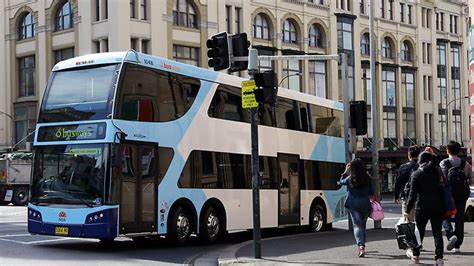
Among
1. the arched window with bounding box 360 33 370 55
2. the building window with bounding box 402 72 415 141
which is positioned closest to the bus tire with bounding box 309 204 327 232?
the arched window with bounding box 360 33 370 55

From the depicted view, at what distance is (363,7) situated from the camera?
65.2m

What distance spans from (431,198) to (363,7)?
5700 cm

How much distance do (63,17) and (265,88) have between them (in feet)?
143

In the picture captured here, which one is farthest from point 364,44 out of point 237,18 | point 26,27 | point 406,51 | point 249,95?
point 249,95

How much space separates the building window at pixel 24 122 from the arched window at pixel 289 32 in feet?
67.0

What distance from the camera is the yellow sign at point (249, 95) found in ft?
42.4

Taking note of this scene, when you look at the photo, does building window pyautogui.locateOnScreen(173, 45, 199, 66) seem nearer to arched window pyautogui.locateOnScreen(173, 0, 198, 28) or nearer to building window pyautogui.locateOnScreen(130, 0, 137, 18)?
arched window pyautogui.locateOnScreen(173, 0, 198, 28)

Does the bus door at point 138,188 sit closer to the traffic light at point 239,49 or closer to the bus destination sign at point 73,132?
the bus destination sign at point 73,132

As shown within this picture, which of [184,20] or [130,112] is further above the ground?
[184,20]

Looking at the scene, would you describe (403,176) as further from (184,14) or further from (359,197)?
(184,14)

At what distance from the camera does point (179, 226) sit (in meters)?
15.6

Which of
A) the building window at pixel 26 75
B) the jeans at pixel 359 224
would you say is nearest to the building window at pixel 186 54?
the building window at pixel 26 75

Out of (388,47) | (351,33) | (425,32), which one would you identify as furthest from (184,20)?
(425,32)

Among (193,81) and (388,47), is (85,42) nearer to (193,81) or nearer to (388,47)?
(388,47)
